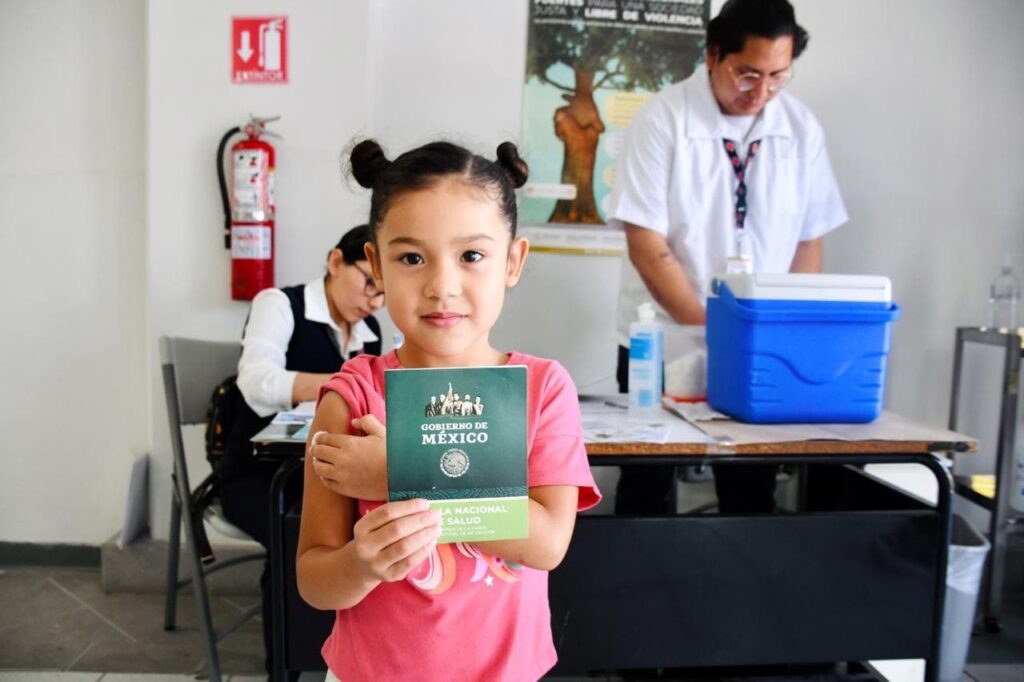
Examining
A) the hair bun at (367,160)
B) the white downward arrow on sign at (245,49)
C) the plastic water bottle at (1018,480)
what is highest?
the white downward arrow on sign at (245,49)

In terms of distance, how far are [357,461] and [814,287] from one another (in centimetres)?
129

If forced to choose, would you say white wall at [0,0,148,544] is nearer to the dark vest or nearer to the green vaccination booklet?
the dark vest

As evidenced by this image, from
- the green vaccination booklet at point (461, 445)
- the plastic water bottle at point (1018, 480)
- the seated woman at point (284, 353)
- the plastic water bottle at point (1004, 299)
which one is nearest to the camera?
the green vaccination booklet at point (461, 445)

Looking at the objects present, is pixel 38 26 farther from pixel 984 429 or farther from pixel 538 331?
pixel 984 429

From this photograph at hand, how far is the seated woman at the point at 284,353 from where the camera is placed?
198 cm

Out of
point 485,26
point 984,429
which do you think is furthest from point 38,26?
point 984,429

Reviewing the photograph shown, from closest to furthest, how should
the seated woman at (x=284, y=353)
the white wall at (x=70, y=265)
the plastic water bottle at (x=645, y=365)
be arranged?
the plastic water bottle at (x=645, y=365)
the seated woman at (x=284, y=353)
the white wall at (x=70, y=265)

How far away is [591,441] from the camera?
1.52 metres

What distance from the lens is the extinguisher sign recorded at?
A: 2.58 metres

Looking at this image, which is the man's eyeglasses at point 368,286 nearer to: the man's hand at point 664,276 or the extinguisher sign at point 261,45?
the man's hand at point 664,276

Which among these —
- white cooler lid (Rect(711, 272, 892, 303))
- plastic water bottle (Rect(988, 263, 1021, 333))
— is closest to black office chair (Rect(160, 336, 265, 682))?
white cooler lid (Rect(711, 272, 892, 303))

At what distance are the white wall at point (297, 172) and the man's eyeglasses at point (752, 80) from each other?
73cm

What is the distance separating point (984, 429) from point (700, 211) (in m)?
1.59

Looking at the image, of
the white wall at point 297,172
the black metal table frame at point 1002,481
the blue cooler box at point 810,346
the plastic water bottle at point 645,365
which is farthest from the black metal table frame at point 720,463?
the white wall at point 297,172
